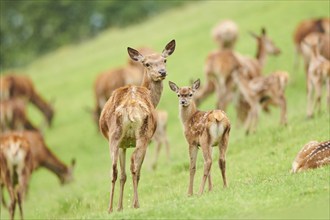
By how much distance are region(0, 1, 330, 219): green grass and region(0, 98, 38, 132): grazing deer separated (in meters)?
1.35

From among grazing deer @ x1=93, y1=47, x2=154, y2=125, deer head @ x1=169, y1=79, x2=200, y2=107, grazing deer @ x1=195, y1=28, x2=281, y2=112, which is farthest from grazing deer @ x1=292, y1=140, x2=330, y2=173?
grazing deer @ x1=93, y1=47, x2=154, y2=125

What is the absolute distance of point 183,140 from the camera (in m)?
23.3

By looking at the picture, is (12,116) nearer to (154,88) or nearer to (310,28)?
(310,28)

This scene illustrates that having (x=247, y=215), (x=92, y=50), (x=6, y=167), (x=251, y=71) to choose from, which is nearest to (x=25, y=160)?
(x=6, y=167)

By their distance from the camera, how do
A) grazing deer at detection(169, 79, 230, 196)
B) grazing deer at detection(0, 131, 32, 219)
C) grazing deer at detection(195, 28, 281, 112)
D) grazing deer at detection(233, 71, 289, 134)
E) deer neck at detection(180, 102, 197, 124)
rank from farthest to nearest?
grazing deer at detection(195, 28, 281, 112)
grazing deer at detection(233, 71, 289, 134)
grazing deer at detection(0, 131, 32, 219)
deer neck at detection(180, 102, 197, 124)
grazing deer at detection(169, 79, 230, 196)

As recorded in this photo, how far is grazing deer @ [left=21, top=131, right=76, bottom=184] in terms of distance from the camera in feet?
70.0

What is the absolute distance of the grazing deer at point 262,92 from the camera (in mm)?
18344

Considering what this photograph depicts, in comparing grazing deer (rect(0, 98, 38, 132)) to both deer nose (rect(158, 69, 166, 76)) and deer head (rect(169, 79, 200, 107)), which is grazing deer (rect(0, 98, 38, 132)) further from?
deer head (rect(169, 79, 200, 107))

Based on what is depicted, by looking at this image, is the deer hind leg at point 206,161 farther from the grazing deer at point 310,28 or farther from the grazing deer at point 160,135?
the grazing deer at point 310,28

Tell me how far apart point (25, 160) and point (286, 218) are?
8437mm

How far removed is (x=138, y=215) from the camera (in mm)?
10625

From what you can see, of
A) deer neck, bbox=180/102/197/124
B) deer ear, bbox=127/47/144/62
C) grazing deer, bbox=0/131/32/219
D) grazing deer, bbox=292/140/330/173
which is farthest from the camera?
grazing deer, bbox=0/131/32/219

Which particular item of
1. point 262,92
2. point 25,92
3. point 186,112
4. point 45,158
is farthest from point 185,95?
point 25,92

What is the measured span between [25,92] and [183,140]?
9288 mm
